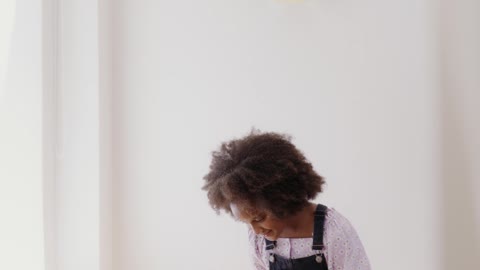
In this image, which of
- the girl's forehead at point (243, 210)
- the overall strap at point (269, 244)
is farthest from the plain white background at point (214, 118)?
the girl's forehead at point (243, 210)

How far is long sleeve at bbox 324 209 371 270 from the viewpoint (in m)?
0.94

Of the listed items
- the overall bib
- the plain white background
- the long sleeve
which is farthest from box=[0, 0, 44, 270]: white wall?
the long sleeve

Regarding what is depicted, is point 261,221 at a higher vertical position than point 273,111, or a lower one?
lower

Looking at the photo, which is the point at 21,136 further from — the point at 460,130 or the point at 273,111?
the point at 460,130

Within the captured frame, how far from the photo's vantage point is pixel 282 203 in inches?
36.9

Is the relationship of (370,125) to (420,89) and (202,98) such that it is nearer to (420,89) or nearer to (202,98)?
(420,89)

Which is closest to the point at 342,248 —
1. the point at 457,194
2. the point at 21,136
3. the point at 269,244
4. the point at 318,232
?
the point at 318,232

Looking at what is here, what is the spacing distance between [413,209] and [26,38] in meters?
1.11

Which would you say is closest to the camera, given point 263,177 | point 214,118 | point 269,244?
point 263,177

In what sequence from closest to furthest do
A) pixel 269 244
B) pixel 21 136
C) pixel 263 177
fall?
pixel 263 177 → pixel 269 244 → pixel 21 136

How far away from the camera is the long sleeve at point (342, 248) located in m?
0.94

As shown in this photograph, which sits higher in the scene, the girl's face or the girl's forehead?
the girl's forehead

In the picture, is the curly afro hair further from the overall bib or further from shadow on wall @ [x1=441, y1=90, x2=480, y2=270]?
shadow on wall @ [x1=441, y1=90, x2=480, y2=270]

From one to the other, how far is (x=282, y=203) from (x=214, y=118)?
44cm
